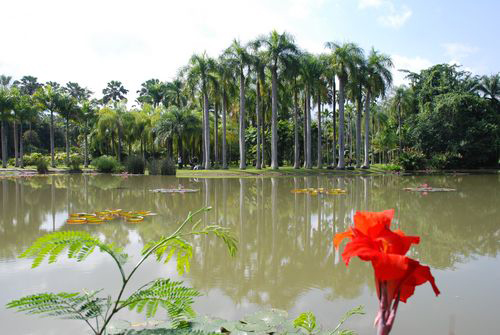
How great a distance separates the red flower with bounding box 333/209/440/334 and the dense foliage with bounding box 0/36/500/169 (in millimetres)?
34872

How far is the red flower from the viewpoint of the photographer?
3.65 ft

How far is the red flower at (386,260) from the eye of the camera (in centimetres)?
111

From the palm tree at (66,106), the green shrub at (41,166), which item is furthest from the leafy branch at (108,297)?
the palm tree at (66,106)

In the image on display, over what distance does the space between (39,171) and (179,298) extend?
40.9 m

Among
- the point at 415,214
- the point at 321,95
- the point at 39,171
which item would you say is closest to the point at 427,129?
the point at 321,95

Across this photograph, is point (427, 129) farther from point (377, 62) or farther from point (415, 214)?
point (415, 214)

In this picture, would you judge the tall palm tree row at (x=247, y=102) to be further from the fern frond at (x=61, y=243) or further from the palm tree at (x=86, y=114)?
the fern frond at (x=61, y=243)

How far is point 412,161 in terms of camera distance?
4222 cm

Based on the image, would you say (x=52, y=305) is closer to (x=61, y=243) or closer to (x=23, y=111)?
(x=61, y=243)

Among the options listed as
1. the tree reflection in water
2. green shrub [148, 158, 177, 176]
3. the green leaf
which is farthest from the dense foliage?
the green leaf

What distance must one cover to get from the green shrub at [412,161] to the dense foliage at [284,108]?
1144mm

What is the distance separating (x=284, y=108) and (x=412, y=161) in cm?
1439

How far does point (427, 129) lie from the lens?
46031 millimetres

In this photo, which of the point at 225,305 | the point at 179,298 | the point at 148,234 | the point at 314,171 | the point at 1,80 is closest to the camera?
the point at 179,298
